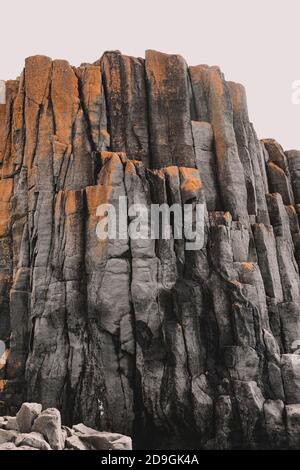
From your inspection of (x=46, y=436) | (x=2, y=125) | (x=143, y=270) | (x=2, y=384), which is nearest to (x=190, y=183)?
(x=143, y=270)

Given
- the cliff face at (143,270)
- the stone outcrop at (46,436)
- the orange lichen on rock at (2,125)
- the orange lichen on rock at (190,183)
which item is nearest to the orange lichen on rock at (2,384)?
Answer: the cliff face at (143,270)

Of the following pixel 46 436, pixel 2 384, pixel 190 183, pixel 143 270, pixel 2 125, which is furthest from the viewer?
pixel 2 125

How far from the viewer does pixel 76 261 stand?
36.1 meters

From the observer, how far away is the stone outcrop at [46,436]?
24.1m

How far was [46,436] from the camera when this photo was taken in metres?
25.2

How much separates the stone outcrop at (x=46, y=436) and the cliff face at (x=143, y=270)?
212 inches

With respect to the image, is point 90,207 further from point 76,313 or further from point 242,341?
point 242,341

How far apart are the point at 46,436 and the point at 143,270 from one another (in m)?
14.0

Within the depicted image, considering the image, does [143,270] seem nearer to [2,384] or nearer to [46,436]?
[46,436]

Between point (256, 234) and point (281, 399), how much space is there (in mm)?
15060

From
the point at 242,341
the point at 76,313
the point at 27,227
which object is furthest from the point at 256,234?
the point at 27,227

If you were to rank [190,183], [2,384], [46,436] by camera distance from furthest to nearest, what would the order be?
[190,183]
[2,384]
[46,436]

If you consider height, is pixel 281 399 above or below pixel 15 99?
below

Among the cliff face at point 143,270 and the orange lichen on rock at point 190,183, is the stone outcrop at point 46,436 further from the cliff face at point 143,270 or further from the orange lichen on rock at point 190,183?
the orange lichen on rock at point 190,183
